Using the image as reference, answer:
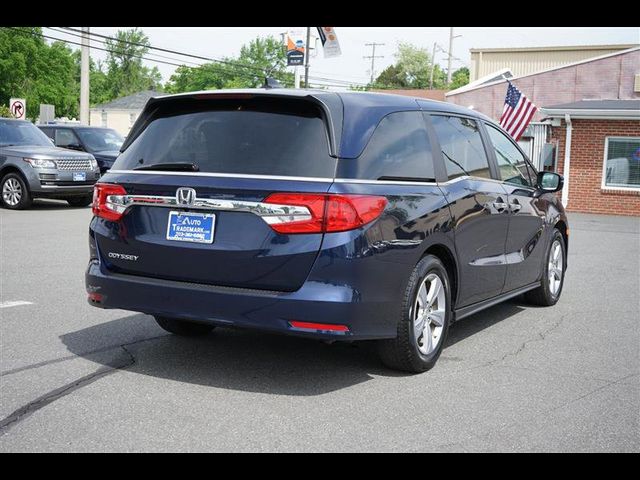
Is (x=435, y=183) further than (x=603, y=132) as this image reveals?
No

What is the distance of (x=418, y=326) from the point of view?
17.4ft

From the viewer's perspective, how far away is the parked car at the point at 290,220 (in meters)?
4.63

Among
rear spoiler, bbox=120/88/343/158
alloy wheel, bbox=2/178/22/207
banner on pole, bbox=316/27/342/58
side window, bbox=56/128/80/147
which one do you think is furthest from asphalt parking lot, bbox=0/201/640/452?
banner on pole, bbox=316/27/342/58

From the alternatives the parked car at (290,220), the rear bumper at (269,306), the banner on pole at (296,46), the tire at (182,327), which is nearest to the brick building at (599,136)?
the tire at (182,327)

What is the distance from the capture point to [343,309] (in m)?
4.63

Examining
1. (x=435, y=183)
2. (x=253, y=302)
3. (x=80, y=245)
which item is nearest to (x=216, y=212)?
(x=253, y=302)

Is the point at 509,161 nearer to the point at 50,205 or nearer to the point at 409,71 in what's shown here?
the point at 50,205

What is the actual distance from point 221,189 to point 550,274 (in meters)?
4.46

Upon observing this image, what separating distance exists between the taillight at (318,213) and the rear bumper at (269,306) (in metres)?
0.32

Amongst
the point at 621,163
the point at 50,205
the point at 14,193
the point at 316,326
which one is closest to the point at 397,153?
the point at 316,326
